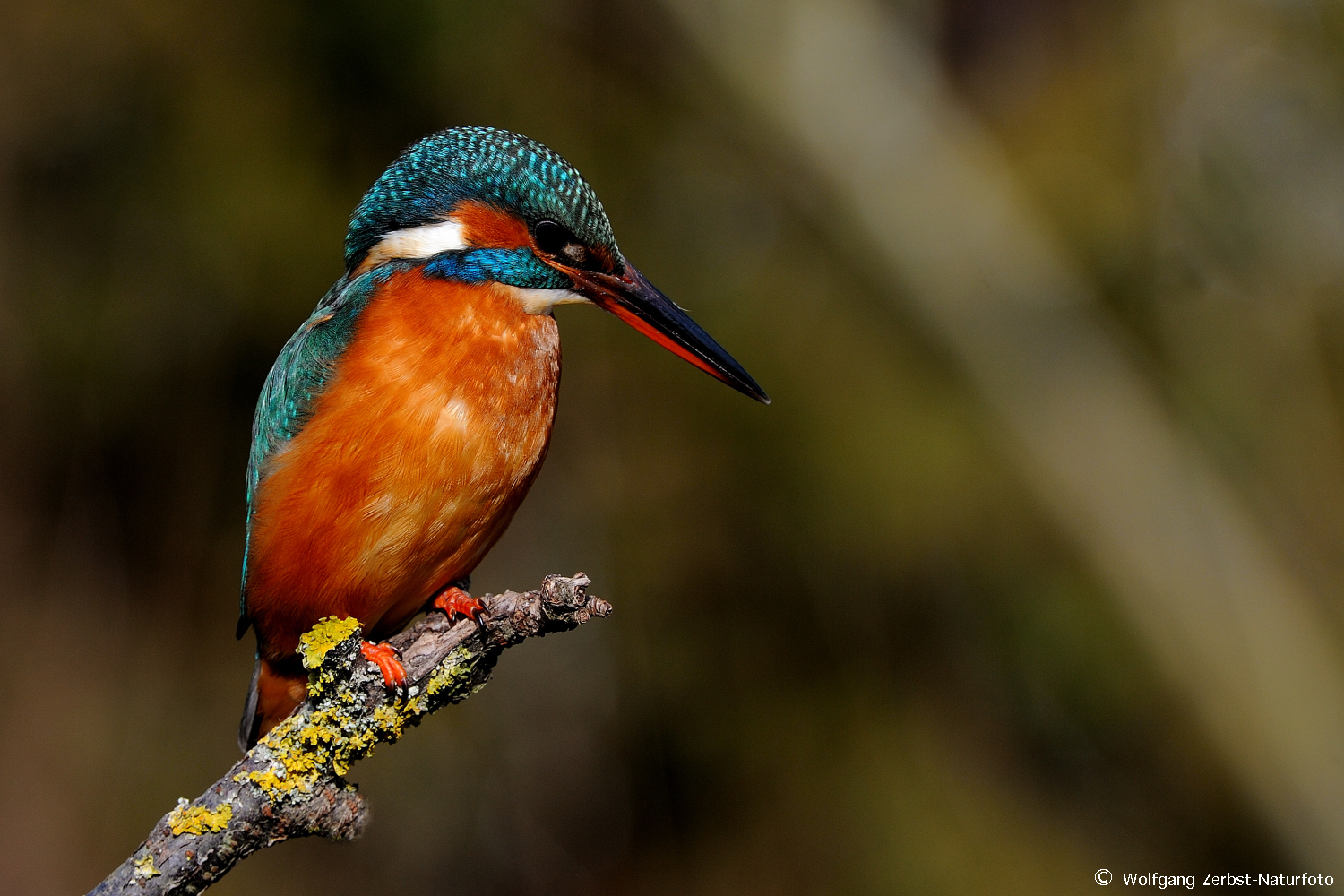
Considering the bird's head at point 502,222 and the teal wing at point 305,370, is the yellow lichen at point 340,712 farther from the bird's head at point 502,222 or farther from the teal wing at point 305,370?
the bird's head at point 502,222

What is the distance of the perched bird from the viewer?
5.17 feet

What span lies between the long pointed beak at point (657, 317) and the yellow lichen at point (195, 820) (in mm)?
1004

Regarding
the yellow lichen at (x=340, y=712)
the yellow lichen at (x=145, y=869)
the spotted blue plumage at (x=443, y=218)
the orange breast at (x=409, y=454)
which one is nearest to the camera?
the yellow lichen at (x=145, y=869)

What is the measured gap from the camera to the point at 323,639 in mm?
1503

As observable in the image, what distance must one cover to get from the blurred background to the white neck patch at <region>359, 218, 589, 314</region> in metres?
1.90

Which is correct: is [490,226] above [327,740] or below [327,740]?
above

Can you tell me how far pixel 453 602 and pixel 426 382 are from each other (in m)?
0.43

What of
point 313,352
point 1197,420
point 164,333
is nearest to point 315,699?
point 313,352

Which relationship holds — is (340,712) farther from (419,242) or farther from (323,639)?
(419,242)

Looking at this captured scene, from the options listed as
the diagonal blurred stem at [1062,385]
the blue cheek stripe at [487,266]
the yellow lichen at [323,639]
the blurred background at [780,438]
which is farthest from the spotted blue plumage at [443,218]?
the diagonal blurred stem at [1062,385]

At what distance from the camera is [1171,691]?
360 centimetres

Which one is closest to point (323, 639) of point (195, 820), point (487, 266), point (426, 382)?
point (195, 820)

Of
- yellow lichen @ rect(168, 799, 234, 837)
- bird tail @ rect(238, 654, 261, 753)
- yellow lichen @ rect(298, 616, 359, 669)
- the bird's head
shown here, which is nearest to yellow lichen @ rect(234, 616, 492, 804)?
yellow lichen @ rect(298, 616, 359, 669)

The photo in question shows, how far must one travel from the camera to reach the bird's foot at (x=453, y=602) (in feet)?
5.62
